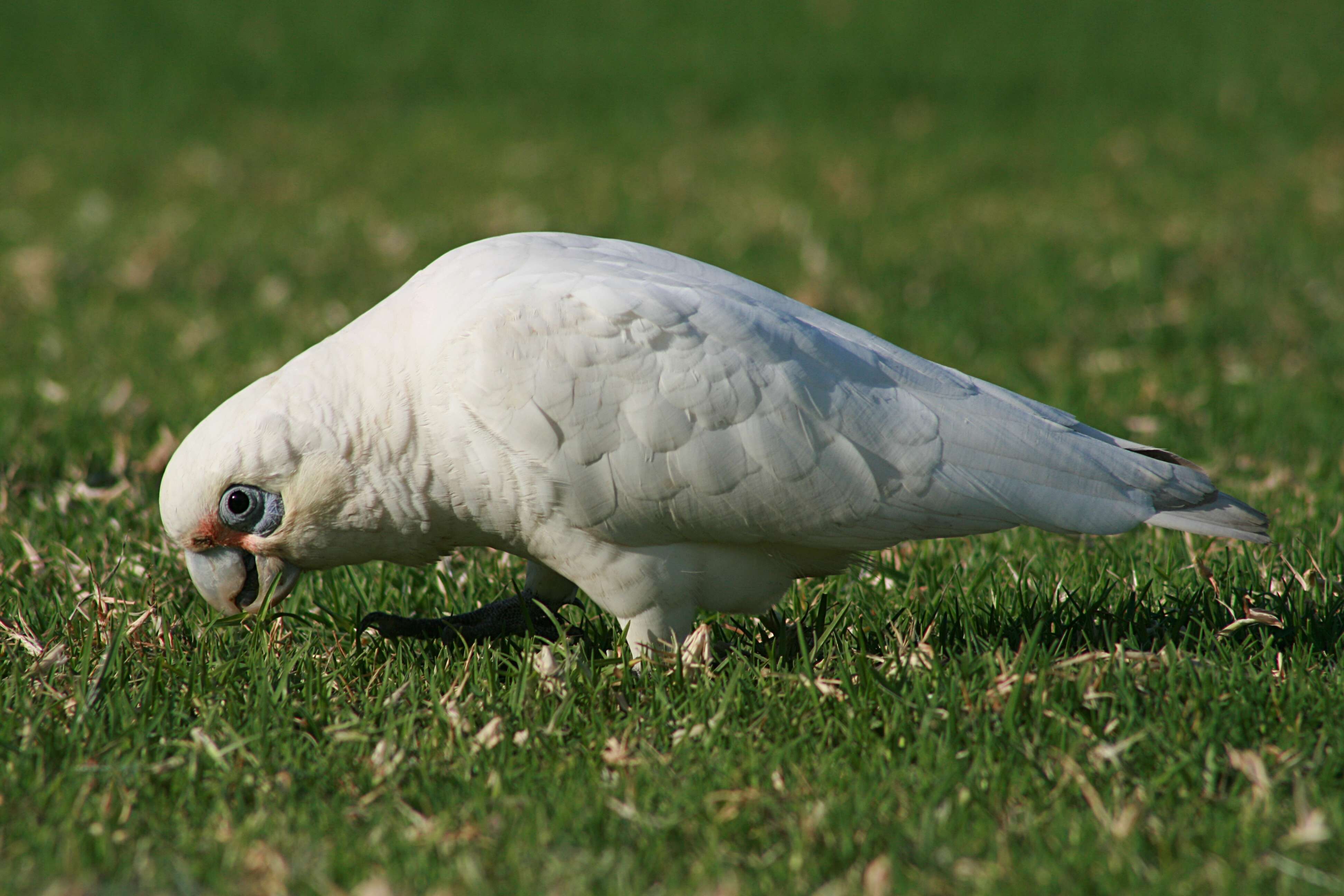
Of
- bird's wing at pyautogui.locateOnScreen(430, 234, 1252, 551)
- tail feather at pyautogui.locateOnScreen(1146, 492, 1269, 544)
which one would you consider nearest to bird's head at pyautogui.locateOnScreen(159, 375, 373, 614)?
bird's wing at pyautogui.locateOnScreen(430, 234, 1252, 551)

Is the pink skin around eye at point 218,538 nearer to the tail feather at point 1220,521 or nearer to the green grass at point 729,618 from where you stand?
the green grass at point 729,618

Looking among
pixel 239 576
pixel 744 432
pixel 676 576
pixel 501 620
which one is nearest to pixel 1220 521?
pixel 744 432

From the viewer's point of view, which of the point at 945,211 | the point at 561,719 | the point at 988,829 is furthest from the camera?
the point at 945,211

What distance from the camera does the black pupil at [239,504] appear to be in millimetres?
3150

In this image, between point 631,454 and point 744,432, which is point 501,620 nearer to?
point 631,454

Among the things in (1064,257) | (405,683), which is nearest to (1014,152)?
(1064,257)

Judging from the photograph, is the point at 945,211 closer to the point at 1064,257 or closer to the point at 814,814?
the point at 1064,257

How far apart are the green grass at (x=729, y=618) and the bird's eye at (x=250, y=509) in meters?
0.31

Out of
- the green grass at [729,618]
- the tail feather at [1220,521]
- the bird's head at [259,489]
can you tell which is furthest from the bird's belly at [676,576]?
the tail feather at [1220,521]

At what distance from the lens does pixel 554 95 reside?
12.6 meters

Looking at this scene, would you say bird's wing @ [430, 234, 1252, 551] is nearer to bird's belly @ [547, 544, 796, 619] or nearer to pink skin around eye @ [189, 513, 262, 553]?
bird's belly @ [547, 544, 796, 619]

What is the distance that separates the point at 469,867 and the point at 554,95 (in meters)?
11.3

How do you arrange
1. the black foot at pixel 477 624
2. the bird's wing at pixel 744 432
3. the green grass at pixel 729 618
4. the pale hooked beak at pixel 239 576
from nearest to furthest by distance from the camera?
the green grass at pixel 729 618 → the bird's wing at pixel 744 432 → the pale hooked beak at pixel 239 576 → the black foot at pixel 477 624

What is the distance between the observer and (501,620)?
356 centimetres
